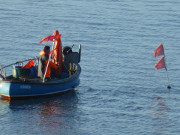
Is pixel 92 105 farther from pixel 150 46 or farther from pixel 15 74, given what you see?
pixel 150 46

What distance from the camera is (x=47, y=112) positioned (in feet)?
95.6

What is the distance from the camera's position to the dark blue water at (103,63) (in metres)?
27.7

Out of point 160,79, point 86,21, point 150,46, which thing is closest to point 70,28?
point 86,21

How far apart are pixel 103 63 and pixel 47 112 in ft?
36.3

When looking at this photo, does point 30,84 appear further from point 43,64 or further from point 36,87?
point 43,64

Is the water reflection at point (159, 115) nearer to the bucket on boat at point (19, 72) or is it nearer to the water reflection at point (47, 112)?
the water reflection at point (47, 112)

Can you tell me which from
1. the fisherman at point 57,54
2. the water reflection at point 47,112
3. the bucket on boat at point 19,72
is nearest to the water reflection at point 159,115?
the water reflection at point 47,112

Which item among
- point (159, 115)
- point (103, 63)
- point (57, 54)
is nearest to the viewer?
point (159, 115)

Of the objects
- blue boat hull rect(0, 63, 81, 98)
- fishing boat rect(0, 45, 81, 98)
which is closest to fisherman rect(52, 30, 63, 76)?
fishing boat rect(0, 45, 81, 98)

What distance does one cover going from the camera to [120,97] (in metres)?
31.8

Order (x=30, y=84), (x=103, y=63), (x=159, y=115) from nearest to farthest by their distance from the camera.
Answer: (x=159, y=115) → (x=30, y=84) → (x=103, y=63)

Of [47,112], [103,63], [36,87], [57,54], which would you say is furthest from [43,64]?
[103,63]

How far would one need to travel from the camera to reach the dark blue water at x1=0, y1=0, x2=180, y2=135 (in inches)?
1092

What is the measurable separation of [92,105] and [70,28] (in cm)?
2103
